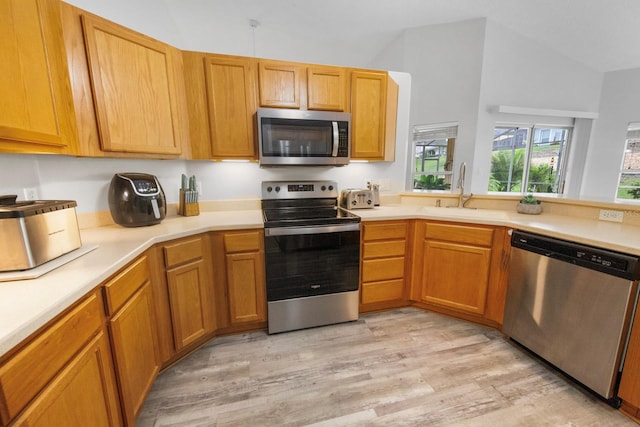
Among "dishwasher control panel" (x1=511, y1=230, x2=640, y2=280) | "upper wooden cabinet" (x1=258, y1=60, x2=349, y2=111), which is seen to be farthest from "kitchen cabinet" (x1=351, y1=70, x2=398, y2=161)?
"dishwasher control panel" (x1=511, y1=230, x2=640, y2=280)

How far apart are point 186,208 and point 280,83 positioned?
130cm

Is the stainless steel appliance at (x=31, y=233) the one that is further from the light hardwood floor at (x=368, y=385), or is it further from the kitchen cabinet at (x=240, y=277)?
the light hardwood floor at (x=368, y=385)

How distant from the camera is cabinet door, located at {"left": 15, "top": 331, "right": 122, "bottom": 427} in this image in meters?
0.71

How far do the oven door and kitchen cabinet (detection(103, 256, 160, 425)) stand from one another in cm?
77

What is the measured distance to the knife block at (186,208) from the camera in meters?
2.14

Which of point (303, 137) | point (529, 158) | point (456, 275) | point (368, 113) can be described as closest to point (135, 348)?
point (303, 137)

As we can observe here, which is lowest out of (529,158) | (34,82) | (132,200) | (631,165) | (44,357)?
(44,357)

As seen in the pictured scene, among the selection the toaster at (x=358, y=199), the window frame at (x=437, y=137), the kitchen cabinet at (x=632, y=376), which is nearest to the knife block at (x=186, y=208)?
the toaster at (x=358, y=199)

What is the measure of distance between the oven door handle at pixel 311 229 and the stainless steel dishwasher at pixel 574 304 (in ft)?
3.79

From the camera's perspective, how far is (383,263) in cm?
223

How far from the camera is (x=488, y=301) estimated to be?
6.68 feet

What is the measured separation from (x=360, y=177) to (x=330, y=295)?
4.13 feet

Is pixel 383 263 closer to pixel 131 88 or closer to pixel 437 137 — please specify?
pixel 131 88

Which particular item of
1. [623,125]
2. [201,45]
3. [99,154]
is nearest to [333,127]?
[99,154]
